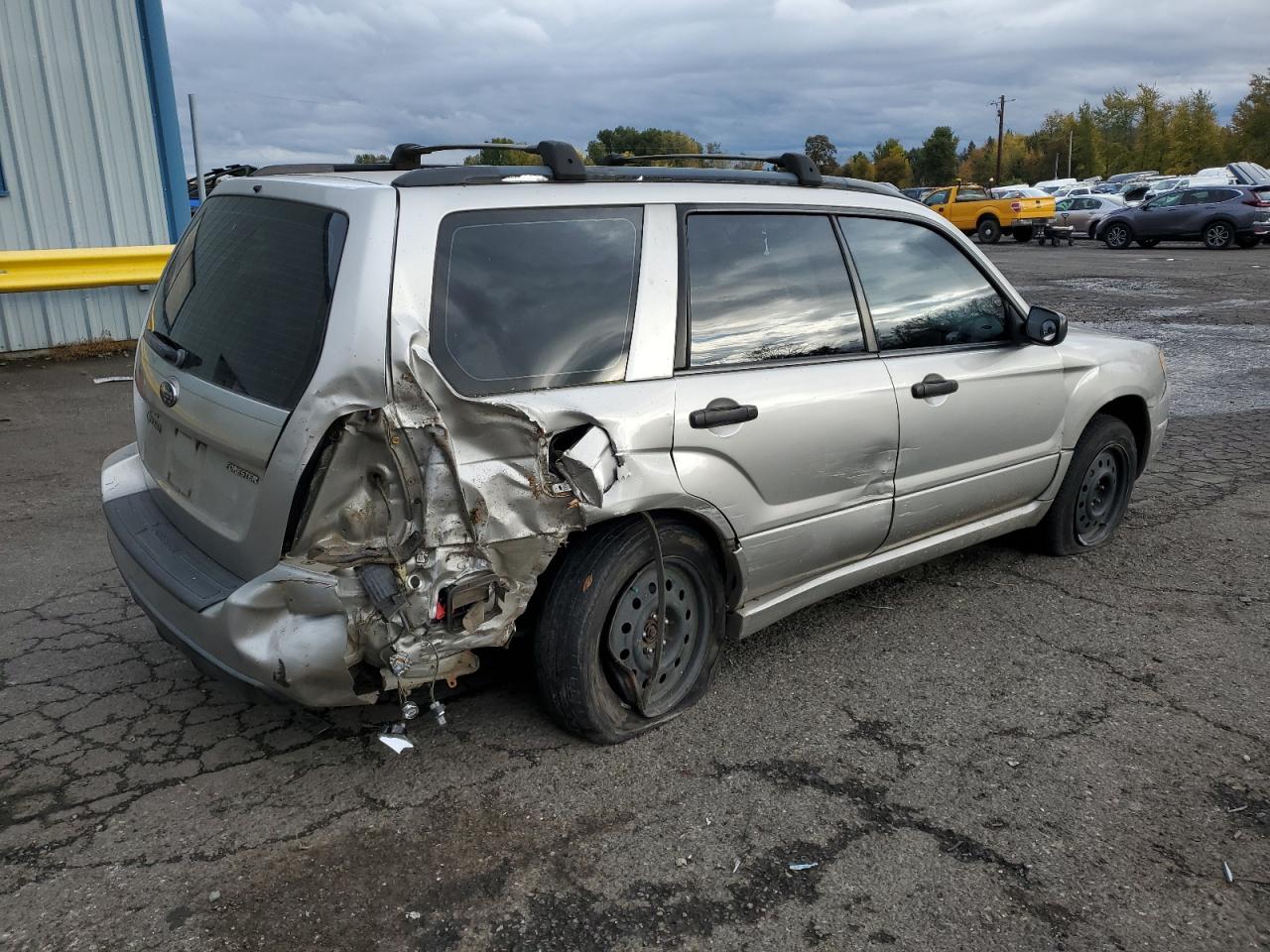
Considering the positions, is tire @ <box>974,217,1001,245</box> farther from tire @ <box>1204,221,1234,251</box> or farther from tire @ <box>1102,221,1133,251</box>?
tire @ <box>1204,221,1234,251</box>

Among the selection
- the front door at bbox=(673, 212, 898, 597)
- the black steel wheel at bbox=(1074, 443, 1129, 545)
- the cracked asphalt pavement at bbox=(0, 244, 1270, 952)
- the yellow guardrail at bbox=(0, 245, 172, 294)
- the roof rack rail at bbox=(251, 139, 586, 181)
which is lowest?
the cracked asphalt pavement at bbox=(0, 244, 1270, 952)

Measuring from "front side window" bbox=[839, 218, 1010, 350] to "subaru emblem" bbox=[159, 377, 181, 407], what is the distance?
7.94 feet

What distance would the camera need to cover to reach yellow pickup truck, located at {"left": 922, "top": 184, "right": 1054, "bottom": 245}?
3031cm

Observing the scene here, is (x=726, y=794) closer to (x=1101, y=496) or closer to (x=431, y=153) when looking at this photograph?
(x=431, y=153)

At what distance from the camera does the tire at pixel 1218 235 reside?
25.3 meters

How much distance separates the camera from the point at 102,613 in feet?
13.9

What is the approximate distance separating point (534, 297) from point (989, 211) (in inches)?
1239

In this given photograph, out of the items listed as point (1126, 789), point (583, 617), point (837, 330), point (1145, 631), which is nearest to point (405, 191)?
point (583, 617)

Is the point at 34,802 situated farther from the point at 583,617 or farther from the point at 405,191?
the point at 405,191

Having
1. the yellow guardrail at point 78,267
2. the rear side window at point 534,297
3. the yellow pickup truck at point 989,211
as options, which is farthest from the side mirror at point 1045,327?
the yellow pickup truck at point 989,211

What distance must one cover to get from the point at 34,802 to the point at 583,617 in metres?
1.67

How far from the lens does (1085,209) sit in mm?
32531

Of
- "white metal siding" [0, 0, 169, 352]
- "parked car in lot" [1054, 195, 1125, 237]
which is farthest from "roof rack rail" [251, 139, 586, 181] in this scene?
"parked car in lot" [1054, 195, 1125, 237]

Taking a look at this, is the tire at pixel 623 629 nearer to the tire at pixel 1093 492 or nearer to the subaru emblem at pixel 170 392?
the subaru emblem at pixel 170 392
